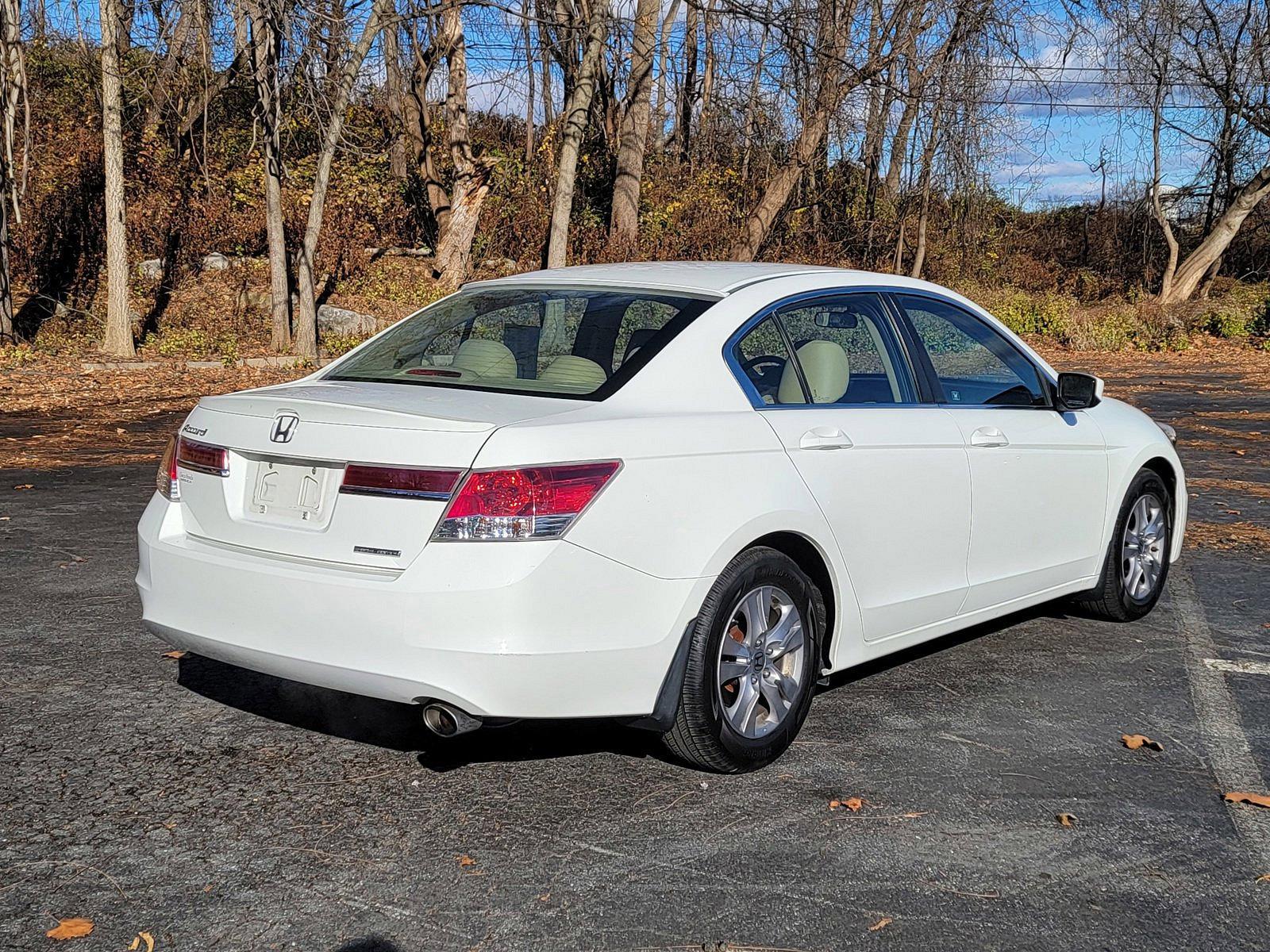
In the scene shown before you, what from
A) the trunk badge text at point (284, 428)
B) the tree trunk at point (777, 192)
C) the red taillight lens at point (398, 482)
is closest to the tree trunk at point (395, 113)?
the tree trunk at point (777, 192)

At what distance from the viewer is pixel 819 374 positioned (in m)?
4.87

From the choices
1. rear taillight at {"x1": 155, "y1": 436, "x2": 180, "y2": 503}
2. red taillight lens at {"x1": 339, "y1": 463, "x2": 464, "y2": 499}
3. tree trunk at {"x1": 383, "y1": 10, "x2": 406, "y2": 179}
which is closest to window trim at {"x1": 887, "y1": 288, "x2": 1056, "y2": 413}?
red taillight lens at {"x1": 339, "y1": 463, "x2": 464, "y2": 499}

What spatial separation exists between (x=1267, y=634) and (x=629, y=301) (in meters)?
3.57

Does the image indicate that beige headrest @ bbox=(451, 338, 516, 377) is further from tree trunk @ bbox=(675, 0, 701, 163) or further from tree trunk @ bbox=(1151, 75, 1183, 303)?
tree trunk @ bbox=(1151, 75, 1183, 303)

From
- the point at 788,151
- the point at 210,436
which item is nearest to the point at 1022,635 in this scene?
the point at 210,436

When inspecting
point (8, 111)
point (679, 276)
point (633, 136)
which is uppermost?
point (633, 136)

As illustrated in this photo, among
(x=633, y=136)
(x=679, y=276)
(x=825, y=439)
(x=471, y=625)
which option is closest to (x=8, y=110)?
(x=633, y=136)

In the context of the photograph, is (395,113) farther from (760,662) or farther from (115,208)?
(760,662)

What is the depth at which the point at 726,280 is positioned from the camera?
4922mm

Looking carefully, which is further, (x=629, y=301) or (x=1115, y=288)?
(x=1115, y=288)

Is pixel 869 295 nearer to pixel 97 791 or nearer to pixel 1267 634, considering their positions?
pixel 1267 634

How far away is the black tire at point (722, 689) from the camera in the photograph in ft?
13.7

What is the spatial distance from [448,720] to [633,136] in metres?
22.5

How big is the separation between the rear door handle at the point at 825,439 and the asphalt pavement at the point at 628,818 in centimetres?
105
